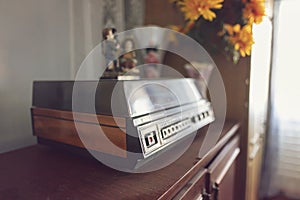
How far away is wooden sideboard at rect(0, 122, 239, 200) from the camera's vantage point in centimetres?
45

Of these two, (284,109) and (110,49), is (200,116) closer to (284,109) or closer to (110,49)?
(110,49)

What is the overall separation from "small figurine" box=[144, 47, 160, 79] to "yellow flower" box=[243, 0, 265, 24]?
0.47 meters

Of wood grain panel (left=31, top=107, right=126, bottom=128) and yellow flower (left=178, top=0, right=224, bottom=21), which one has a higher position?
yellow flower (left=178, top=0, right=224, bottom=21)

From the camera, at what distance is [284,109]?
1474 millimetres

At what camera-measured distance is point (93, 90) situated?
578 mm

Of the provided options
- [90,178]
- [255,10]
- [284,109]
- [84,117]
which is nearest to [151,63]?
[255,10]

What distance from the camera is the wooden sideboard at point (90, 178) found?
0.45 m

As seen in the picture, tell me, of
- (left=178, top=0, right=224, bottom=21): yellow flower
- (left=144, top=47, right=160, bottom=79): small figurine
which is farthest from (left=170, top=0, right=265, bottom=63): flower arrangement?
(left=144, top=47, right=160, bottom=79): small figurine

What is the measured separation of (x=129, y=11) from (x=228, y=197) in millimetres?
1042

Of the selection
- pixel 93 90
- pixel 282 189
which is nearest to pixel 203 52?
pixel 93 90

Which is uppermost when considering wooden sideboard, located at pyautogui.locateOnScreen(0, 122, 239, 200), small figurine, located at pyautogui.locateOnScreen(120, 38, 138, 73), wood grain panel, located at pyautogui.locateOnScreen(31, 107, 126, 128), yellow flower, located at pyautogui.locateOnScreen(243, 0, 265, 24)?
yellow flower, located at pyautogui.locateOnScreen(243, 0, 265, 24)

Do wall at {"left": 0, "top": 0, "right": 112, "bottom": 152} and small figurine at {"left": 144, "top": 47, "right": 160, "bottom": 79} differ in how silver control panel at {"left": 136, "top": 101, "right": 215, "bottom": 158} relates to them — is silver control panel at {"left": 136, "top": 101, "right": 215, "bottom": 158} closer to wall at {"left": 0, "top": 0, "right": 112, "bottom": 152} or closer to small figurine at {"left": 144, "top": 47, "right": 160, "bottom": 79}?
small figurine at {"left": 144, "top": 47, "right": 160, "bottom": 79}

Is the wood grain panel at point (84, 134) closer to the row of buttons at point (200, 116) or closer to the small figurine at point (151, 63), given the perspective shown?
the row of buttons at point (200, 116)

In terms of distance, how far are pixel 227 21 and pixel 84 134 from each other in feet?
2.77
